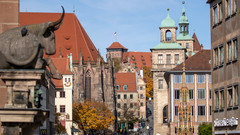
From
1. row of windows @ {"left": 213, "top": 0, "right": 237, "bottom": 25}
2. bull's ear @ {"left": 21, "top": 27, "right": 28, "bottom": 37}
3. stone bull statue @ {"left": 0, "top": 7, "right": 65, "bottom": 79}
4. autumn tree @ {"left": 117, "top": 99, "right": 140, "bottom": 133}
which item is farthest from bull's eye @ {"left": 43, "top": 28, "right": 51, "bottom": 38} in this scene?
autumn tree @ {"left": 117, "top": 99, "right": 140, "bottom": 133}

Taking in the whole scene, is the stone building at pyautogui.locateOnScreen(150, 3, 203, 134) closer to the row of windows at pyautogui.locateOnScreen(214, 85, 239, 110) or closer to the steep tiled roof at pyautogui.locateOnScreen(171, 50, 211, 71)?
the steep tiled roof at pyautogui.locateOnScreen(171, 50, 211, 71)

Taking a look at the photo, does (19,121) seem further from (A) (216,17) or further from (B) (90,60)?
(B) (90,60)

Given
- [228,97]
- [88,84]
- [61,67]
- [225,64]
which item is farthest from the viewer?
[88,84]

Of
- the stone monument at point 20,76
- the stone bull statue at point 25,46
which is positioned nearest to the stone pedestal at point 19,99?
the stone monument at point 20,76

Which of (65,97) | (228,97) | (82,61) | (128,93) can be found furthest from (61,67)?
(128,93)

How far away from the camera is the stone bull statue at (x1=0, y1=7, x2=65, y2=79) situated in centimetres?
1416

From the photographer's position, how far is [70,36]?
407 feet

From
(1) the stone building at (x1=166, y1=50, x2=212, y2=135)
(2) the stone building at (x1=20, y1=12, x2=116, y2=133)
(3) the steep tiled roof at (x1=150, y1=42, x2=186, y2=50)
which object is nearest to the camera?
(1) the stone building at (x1=166, y1=50, x2=212, y2=135)

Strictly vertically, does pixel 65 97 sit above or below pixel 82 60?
below

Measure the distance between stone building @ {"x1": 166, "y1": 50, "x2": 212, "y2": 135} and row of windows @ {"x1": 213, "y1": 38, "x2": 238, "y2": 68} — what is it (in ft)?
178

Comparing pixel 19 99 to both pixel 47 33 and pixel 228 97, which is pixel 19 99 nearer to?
pixel 47 33

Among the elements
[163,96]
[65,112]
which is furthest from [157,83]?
[65,112]

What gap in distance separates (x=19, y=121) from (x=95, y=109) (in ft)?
296

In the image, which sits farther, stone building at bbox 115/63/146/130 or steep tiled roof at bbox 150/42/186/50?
stone building at bbox 115/63/146/130
